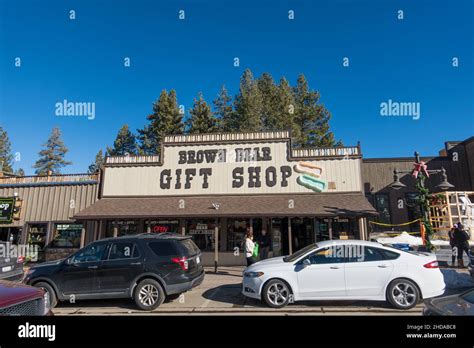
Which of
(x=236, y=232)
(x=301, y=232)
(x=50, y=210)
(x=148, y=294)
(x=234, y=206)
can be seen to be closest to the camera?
(x=148, y=294)

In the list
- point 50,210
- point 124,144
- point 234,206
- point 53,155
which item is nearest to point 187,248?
point 234,206

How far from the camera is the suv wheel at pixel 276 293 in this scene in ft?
24.2

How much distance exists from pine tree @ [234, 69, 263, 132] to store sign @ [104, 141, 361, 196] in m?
15.9

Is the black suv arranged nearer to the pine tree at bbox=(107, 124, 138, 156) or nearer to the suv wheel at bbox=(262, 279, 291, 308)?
the suv wheel at bbox=(262, 279, 291, 308)

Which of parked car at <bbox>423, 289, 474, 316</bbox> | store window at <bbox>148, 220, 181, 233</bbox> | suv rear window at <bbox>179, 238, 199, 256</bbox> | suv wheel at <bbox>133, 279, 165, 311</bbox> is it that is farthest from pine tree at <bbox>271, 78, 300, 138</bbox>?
parked car at <bbox>423, 289, 474, 316</bbox>

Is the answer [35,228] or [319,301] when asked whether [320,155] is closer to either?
[319,301]

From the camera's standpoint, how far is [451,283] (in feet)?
31.1

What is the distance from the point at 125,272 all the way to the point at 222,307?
2.77 m

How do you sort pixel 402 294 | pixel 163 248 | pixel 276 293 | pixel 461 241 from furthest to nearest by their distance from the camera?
pixel 461 241 → pixel 163 248 → pixel 276 293 → pixel 402 294

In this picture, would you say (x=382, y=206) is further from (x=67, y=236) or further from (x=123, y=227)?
(x=67, y=236)

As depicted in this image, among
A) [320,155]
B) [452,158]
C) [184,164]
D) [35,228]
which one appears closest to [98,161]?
[35,228]

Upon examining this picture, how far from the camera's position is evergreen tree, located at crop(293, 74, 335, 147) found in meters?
35.6

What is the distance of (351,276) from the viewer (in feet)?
23.6
